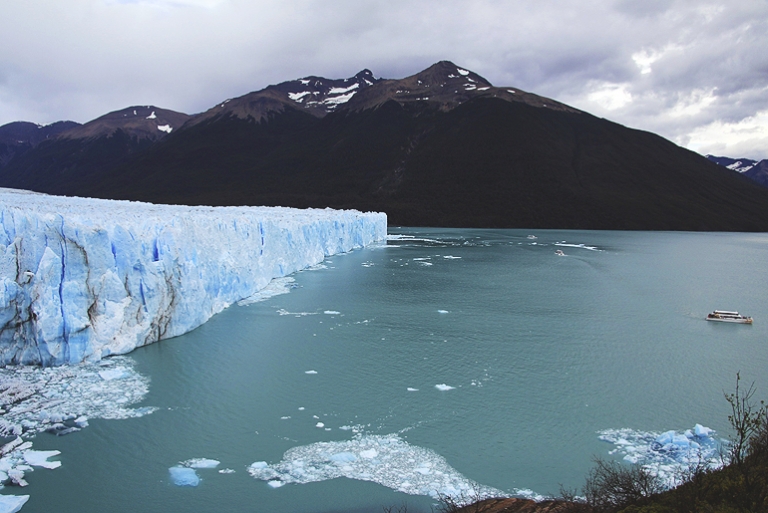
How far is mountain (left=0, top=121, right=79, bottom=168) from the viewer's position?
467 feet

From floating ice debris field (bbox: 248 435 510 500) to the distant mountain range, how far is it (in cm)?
5707

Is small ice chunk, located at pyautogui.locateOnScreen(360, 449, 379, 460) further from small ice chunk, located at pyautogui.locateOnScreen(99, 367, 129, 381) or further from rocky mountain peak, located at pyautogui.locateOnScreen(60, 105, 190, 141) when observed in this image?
rocky mountain peak, located at pyautogui.locateOnScreen(60, 105, 190, 141)

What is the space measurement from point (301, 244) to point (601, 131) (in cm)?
7479

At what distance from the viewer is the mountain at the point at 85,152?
4414 inches

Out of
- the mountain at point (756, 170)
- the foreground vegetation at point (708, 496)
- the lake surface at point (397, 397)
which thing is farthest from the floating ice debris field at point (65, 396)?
the mountain at point (756, 170)

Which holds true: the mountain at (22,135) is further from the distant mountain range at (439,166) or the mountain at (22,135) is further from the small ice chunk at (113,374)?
the small ice chunk at (113,374)

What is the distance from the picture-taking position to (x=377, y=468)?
6105 millimetres

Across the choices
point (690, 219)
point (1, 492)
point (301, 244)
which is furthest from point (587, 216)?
point (1, 492)

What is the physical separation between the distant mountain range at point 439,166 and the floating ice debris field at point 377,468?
5707cm

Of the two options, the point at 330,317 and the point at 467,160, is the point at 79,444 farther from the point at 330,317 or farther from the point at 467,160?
the point at 467,160

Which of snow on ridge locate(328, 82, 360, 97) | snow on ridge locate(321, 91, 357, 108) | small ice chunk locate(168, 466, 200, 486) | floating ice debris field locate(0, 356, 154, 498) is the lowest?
small ice chunk locate(168, 466, 200, 486)

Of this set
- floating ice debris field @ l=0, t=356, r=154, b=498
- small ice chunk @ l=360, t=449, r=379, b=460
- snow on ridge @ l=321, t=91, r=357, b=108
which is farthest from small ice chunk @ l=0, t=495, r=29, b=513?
snow on ridge @ l=321, t=91, r=357, b=108

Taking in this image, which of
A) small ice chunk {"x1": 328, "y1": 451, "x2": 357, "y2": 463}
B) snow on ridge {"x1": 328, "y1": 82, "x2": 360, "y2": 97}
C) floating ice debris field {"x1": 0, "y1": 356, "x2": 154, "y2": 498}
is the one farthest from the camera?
snow on ridge {"x1": 328, "y1": 82, "x2": 360, "y2": 97}

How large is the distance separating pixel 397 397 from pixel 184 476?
3.53 metres
